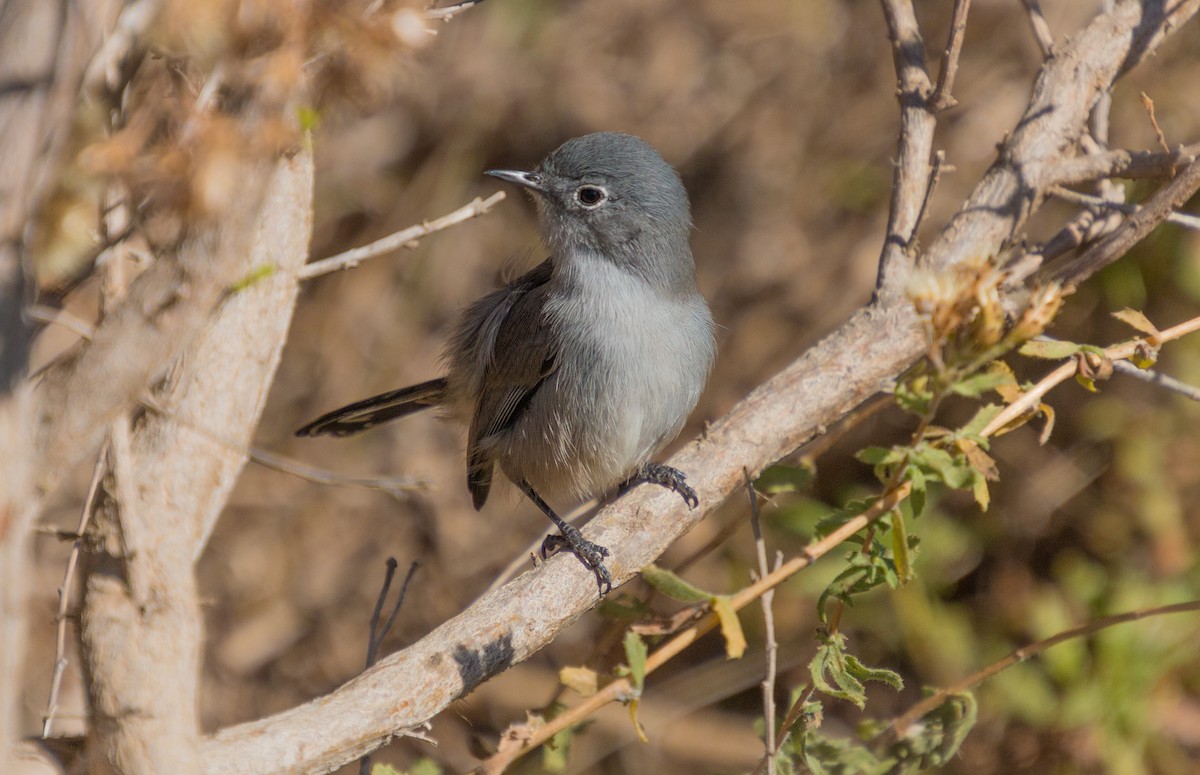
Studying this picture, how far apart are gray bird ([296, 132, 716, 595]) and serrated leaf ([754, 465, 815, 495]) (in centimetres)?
79

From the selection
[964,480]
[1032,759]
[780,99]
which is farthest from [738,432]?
[780,99]

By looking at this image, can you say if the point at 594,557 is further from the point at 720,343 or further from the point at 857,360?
the point at 720,343

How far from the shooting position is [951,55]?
3090 mm

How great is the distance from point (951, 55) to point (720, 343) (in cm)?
336

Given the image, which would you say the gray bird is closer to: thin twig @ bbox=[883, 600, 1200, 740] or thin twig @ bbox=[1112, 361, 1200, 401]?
thin twig @ bbox=[883, 600, 1200, 740]

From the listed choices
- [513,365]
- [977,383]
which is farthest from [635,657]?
[513,365]

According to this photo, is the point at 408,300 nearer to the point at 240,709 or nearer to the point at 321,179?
the point at 321,179

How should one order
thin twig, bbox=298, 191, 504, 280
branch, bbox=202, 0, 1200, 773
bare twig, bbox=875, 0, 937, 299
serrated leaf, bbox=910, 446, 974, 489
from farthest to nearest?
bare twig, bbox=875, 0, 937, 299 < branch, bbox=202, 0, 1200, 773 < thin twig, bbox=298, 191, 504, 280 < serrated leaf, bbox=910, 446, 974, 489

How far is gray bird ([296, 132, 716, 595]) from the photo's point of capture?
3.93m

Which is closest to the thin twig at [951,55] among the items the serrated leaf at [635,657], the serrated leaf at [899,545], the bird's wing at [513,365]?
the serrated leaf at [899,545]

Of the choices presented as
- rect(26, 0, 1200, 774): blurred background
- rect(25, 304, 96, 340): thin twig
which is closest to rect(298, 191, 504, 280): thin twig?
rect(25, 304, 96, 340): thin twig

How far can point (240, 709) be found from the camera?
6074mm

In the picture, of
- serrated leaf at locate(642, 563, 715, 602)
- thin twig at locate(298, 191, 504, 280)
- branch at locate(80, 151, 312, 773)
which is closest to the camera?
branch at locate(80, 151, 312, 773)

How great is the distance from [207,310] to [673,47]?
18.4 ft
